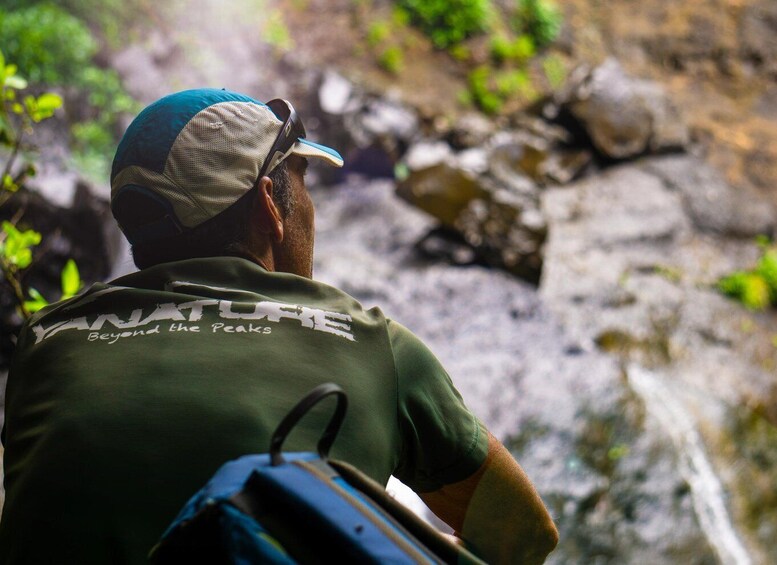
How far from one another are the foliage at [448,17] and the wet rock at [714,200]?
4.08 meters

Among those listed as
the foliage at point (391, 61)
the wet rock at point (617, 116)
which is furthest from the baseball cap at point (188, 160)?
the foliage at point (391, 61)

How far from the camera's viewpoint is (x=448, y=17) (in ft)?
40.0

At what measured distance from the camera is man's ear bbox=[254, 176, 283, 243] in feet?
6.04

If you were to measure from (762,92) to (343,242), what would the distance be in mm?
8519

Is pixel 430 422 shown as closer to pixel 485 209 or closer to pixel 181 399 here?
pixel 181 399

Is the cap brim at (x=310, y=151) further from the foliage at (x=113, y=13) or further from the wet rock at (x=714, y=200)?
the wet rock at (x=714, y=200)

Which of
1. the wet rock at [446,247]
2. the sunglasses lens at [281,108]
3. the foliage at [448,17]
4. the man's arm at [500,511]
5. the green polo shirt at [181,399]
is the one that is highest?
the sunglasses lens at [281,108]

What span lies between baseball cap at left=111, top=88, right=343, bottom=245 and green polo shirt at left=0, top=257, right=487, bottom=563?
17 centimetres

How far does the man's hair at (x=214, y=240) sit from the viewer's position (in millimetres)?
1807

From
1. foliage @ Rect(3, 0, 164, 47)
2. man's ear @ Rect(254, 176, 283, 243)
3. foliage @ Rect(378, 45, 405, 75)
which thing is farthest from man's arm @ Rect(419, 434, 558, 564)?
foliage @ Rect(378, 45, 405, 75)

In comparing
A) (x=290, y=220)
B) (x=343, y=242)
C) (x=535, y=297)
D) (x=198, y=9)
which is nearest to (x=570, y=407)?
(x=535, y=297)

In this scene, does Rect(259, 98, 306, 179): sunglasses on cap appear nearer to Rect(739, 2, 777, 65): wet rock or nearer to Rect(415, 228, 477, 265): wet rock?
Rect(415, 228, 477, 265): wet rock

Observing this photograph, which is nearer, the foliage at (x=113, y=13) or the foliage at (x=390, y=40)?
the foliage at (x=113, y=13)

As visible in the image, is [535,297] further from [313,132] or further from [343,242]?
[313,132]
